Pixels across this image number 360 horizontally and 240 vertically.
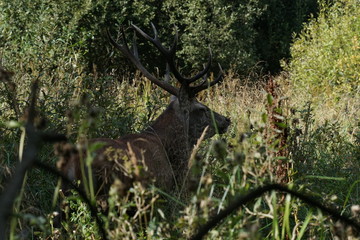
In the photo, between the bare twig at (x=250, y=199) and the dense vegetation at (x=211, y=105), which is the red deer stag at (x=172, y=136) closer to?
the dense vegetation at (x=211, y=105)

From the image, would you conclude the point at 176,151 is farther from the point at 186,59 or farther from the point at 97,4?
the point at 186,59

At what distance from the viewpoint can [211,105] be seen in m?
8.36

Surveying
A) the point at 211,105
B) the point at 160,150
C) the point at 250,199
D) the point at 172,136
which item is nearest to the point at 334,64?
the point at 211,105

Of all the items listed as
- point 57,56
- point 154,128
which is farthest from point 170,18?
point 154,128

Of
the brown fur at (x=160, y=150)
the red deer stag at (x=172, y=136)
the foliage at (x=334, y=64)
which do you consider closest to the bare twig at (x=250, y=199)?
the brown fur at (x=160, y=150)

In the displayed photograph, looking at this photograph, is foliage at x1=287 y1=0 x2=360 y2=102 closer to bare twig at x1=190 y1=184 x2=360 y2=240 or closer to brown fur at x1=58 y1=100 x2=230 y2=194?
brown fur at x1=58 y1=100 x2=230 y2=194

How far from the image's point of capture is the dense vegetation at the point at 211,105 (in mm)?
2078

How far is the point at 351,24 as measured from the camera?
12164mm

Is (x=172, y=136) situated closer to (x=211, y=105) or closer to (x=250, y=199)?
(x=211, y=105)

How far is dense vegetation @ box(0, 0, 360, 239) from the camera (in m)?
2.08

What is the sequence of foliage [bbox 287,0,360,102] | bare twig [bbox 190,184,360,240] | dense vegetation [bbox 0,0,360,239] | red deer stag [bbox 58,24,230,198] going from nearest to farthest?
bare twig [bbox 190,184,360,240]
dense vegetation [bbox 0,0,360,239]
red deer stag [bbox 58,24,230,198]
foliage [bbox 287,0,360,102]

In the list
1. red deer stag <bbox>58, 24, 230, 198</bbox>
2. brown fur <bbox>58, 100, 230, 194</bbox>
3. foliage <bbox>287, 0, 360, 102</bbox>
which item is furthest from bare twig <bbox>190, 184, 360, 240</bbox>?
foliage <bbox>287, 0, 360, 102</bbox>

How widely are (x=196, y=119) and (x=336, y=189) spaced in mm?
1516

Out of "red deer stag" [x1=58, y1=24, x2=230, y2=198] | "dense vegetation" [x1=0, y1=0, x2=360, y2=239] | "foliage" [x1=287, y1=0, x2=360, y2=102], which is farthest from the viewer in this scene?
"foliage" [x1=287, y1=0, x2=360, y2=102]
